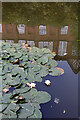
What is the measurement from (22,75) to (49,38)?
132cm

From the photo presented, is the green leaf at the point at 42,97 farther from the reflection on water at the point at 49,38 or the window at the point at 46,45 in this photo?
the window at the point at 46,45

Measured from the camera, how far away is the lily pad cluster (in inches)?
55.0

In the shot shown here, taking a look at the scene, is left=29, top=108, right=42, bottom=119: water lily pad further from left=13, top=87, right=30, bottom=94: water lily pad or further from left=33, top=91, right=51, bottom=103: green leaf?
left=13, top=87, right=30, bottom=94: water lily pad

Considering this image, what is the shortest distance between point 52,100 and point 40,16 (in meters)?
2.81

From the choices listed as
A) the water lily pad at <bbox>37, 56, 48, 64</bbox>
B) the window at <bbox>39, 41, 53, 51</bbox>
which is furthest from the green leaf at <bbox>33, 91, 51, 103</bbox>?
the window at <bbox>39, 41, 53, 51</bbox>

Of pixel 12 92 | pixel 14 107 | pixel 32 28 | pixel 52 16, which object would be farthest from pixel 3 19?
pixel 14 107

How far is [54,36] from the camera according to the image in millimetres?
2936

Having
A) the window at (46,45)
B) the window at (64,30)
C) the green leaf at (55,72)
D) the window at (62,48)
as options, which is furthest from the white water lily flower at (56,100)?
the window at (64,30)

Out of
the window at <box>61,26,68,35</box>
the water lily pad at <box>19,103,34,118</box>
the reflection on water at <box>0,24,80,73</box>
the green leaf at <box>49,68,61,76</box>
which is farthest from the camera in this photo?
the window at <box>61,26,68,35</box>

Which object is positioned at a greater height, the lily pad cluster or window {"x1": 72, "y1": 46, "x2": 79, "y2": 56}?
window {"x1": 72, "y1": 46, "x2": 79, "y2": 56}

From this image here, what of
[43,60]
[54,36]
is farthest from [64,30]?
[43,60]

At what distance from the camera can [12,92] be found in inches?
63.2

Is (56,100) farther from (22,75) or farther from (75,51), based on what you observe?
(75,51)

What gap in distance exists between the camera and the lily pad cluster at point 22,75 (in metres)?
1.40
